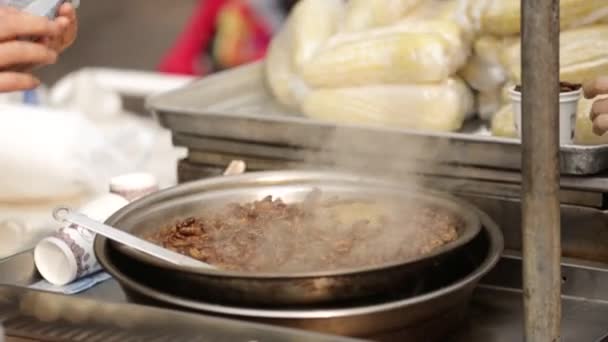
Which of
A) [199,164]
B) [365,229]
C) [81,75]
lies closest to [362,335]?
[365,229]

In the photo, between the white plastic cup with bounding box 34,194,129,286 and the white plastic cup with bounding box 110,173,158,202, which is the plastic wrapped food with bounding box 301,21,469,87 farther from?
the white plastic cup with bounding box 34,194,129,286

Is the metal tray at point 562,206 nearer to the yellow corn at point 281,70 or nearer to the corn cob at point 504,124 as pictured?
the corn cob at point 504,124

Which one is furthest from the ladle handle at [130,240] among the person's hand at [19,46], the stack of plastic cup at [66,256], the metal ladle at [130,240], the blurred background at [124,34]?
the blurred background at [124,34]

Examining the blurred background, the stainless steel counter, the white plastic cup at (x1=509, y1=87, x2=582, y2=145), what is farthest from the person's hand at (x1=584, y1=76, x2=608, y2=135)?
the blurred background

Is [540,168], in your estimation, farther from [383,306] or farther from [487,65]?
[487,65]

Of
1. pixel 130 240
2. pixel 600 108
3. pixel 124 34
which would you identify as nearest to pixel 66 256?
pixel 130 240
